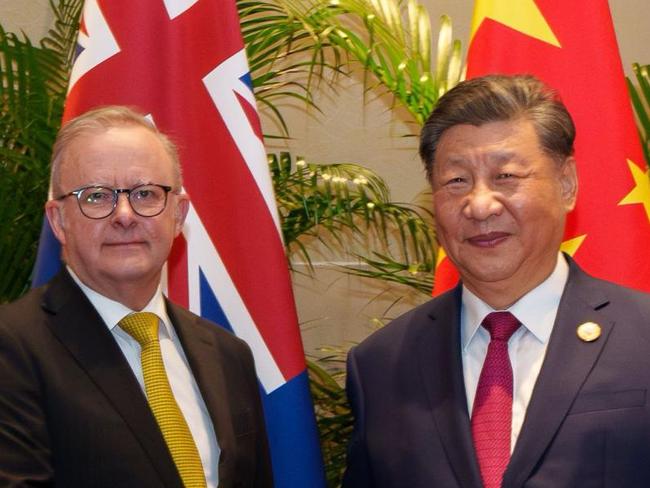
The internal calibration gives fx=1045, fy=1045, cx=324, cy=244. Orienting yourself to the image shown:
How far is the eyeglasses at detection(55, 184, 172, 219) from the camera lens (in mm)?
2283

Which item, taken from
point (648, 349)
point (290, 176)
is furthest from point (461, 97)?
point (290, 176)

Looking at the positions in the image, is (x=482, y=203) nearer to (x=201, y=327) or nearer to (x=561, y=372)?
(x=561, y=372)

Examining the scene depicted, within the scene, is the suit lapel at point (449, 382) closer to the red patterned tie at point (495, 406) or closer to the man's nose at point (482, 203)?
the red patterned tie at point (495, 406)

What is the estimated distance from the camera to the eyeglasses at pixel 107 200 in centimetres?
228

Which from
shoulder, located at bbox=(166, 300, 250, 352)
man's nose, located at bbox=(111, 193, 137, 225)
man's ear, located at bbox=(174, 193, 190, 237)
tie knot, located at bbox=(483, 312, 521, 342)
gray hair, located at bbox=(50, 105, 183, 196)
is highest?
gray hair, located at bbox=(50, 105, 183, 196)

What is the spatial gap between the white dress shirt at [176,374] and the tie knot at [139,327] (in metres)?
0.01

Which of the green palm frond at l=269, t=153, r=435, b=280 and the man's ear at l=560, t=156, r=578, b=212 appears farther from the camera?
the green palm frond at l=269, t=153, r=435, b=280

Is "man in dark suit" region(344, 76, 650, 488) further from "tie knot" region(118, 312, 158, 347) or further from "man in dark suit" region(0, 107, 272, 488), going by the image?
"tie knot" region(118, 312, 158, 347)

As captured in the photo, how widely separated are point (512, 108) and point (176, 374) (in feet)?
3.17

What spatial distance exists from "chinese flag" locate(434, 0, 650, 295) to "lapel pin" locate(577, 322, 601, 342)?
2.17ft

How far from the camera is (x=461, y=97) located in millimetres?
2393

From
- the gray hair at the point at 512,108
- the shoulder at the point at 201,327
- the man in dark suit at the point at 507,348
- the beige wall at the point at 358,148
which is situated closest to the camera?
the man in dark suit at the point at 507,348

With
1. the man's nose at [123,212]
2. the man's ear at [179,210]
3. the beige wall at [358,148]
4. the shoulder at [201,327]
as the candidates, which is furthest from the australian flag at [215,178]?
the beige wall at [358,148]

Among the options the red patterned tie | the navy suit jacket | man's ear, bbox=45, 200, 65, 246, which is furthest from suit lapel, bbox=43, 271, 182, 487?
the red patterned tie
